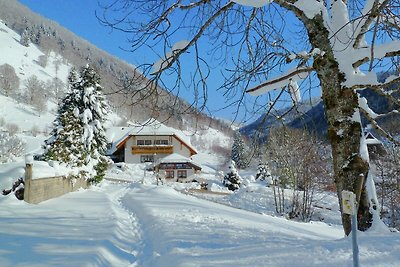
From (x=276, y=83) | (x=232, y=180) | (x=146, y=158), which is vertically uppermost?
(x=146, y=158)

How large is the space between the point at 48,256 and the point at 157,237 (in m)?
2.44

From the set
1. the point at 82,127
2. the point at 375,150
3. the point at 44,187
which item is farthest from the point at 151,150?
the point at 44,187

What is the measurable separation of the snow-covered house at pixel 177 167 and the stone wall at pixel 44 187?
33009 millimetres

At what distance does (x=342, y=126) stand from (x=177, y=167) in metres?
50.0

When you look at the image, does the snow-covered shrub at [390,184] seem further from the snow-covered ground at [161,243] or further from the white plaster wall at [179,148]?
the white plaster wall at [179,148]

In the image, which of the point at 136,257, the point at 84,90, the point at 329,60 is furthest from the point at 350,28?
the point at 84,90

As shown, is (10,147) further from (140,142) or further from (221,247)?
(221,247)

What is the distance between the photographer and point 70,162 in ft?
73.4

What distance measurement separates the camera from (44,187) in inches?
539

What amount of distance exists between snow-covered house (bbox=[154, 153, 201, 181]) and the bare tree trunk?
48604 millimetres

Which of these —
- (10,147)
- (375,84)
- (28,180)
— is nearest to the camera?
(375,84)

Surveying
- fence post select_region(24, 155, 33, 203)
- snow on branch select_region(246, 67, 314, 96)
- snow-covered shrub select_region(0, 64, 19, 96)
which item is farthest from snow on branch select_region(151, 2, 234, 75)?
snow-covered shrub select_region(0, 64, 19, 96)

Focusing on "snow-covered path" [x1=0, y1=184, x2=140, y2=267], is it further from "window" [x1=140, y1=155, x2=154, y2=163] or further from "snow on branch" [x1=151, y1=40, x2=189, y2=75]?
"window" [x1=140, y1=155, x2=154, y2=163]

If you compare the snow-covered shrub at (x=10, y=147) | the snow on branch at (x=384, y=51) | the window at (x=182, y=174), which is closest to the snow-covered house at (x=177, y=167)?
the window at (x=182, y=174)
